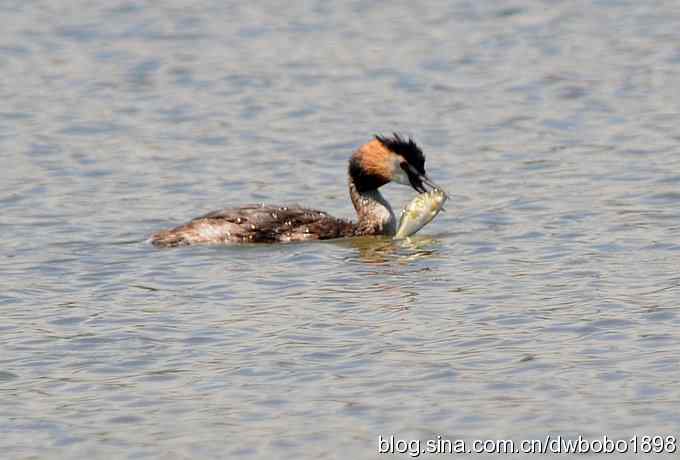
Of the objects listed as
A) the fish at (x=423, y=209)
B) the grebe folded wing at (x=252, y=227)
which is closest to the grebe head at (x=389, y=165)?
the fish at (x=423, y=209)

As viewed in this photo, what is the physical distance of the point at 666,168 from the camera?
19172 millimetres

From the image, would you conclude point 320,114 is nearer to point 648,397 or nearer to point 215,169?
point 215,169

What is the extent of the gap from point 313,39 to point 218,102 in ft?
14.7

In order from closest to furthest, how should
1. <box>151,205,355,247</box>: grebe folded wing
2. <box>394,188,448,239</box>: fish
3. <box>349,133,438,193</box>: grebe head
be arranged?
<box>151,205,355,247</box>: grebe folded wing → <box>394,188,448,239</box>: fish → <box>349,133,438,193</box>: grebe head

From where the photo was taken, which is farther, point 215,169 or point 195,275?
point 215,169

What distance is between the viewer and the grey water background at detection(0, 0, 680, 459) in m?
A: 10.7

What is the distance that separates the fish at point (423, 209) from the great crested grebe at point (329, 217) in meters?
0.25

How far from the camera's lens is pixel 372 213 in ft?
56.5

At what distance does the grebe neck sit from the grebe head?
75 millimetres

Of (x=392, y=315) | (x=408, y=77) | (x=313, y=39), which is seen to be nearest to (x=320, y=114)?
(x=408, y=77)

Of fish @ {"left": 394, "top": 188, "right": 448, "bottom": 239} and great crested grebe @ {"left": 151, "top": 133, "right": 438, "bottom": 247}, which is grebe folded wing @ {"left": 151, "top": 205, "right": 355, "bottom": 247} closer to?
great crested grebe @ {"left": 151, "top": 133, "right": 438, "bottom": 247}

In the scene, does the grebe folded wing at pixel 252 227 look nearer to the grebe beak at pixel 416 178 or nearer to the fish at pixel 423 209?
the fish at pixel 423 209

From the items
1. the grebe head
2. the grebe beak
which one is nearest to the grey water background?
the grebe beak

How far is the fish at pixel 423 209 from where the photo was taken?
1675 centimetres
